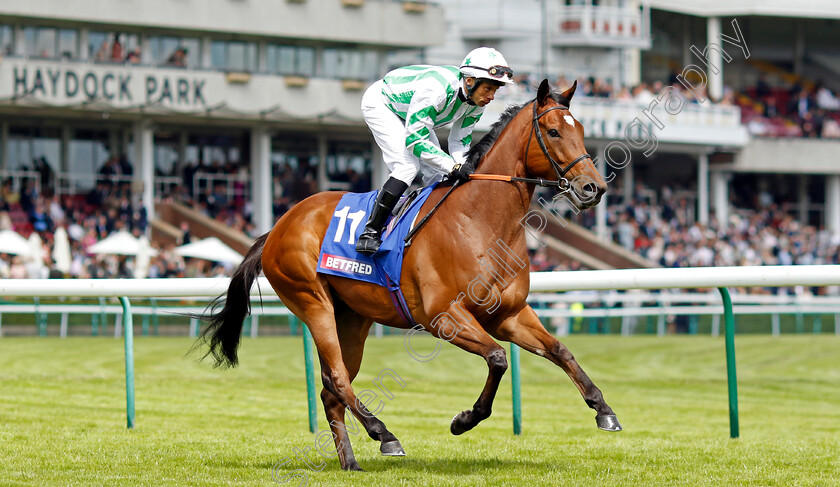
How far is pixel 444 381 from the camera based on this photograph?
11727 millimetres

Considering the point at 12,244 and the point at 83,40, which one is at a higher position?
the point at 83,40

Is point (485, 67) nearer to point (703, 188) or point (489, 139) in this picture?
point (489, 139)

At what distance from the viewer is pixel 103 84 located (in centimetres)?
2231

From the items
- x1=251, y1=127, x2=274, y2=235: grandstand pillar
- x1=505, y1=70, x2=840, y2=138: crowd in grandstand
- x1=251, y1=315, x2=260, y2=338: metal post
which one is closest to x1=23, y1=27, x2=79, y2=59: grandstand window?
x1=251, y1=127, x2=274, y2=235: grandstand pillar

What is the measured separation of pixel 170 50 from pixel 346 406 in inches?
827

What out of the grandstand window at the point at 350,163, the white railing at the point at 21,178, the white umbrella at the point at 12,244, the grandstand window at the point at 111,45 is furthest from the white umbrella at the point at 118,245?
the grandstand window at the point at 350,163

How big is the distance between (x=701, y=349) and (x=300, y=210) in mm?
10483

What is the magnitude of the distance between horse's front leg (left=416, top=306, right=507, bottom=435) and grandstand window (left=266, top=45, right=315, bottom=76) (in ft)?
72.3

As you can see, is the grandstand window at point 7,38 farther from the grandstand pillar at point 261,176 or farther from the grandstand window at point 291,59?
the grandstand window at point 291,59

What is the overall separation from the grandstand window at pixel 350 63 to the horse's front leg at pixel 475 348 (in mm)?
22602

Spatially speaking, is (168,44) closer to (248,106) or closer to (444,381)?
(248,106)

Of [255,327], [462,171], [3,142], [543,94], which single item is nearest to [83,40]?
[3,142]

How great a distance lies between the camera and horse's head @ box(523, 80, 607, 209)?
181 inches

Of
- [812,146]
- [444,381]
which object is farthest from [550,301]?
[812,146]
